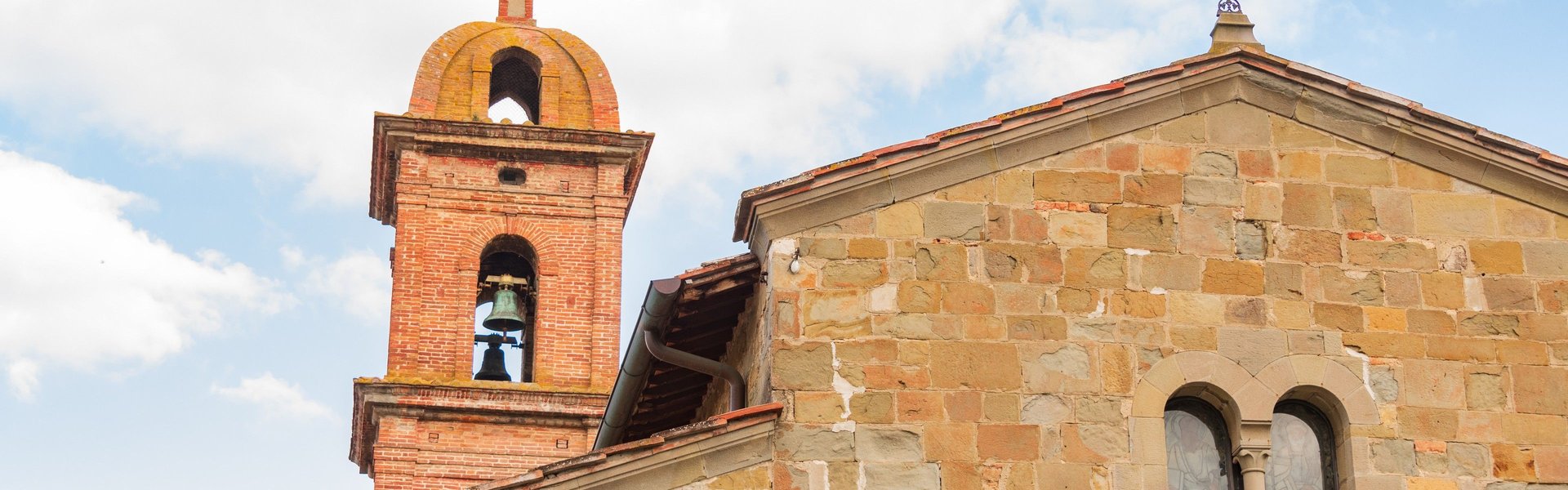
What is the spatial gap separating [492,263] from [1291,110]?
1713 cm

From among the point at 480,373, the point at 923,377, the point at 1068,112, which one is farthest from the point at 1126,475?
the point at 480,373

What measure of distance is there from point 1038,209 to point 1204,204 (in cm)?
94

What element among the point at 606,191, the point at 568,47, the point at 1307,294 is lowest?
the point at 1307,294

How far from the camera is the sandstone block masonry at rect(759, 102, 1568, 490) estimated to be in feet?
37.9

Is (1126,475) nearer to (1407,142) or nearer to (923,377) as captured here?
(923,377)

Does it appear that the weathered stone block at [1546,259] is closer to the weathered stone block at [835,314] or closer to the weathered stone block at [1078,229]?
the weathered stone block at [1078,229]

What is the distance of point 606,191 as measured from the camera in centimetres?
2781

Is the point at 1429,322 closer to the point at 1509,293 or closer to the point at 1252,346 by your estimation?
the point at 1509,293

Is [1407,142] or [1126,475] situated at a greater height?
[1407,142]

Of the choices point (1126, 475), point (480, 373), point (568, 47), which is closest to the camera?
point (1126, 475)

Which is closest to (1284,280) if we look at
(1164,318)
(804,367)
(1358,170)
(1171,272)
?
(1171,272)

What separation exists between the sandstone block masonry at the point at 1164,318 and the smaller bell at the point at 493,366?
15.2 m

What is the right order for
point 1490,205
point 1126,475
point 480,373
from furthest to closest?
point 480,373 → point 1490,205 → point 1126,475

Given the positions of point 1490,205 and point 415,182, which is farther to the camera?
point 415,182
